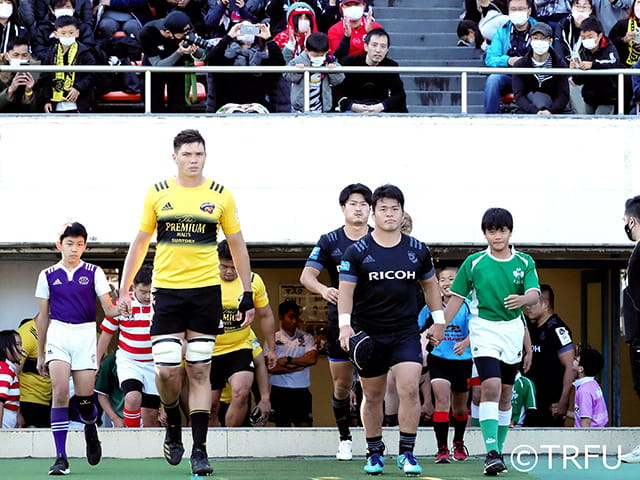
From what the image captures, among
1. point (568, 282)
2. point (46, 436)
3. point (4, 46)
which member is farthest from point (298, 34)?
point (46, 436)

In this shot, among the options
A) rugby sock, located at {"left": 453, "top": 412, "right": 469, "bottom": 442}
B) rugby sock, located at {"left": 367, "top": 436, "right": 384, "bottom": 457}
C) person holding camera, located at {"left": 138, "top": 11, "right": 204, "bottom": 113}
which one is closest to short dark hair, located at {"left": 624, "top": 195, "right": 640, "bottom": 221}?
rugby sock, located at {"left": 453, "top": 412, "right": 469, "bottom": 442}

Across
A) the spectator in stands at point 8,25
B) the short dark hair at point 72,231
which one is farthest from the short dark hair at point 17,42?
the short dark hair at point 72,231

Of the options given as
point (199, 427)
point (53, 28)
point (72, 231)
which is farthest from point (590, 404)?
point (53, 28)

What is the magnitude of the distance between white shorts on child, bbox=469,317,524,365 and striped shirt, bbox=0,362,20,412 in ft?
17.2

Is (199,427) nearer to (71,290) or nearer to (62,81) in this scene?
(71,290)

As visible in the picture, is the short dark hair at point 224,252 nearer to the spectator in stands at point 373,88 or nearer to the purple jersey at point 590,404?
the spectator in stands at point 373,88

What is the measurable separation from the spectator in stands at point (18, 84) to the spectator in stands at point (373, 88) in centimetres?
348

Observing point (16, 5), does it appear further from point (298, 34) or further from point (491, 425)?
point (491, 425)

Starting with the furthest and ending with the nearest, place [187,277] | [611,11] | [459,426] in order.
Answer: [611,11] → [459,426] → [187,277]

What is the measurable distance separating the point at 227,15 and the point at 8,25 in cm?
270

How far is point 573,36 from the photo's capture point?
1550 cm

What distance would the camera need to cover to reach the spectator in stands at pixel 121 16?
15523mm

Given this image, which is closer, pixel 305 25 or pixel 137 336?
pixel 137 336

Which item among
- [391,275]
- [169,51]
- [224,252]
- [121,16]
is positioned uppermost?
[121,16]
